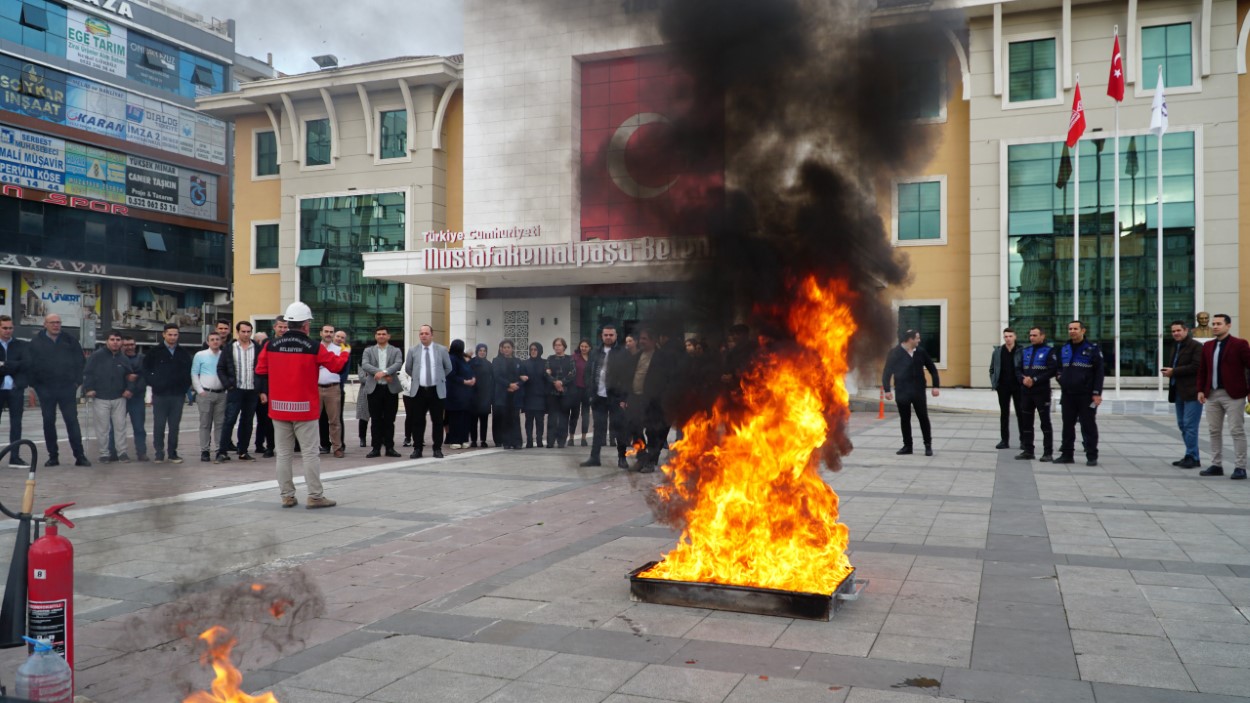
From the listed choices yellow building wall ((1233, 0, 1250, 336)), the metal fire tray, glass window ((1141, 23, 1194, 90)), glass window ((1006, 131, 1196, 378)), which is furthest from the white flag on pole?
the metal fire tray

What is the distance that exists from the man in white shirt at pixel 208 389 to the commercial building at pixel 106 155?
6.06 metres

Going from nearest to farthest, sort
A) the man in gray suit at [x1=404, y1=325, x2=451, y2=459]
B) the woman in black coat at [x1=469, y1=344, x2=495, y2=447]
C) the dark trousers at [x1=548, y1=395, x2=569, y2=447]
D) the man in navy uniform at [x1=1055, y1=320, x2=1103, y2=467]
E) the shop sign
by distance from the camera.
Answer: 1. the shop sign
2. the man in navy uniform at [x1=1055, y1=320, x2=1103, y2=467]
3. the man in gray suit at [x1=404, y1=325, x2=451, y2=459]
4. the woman in black coat at [x1=469, y1=344, x2=495, y2=447]
5. the dark trousers at [x1=548, y1=395, x2=569, y2=447]

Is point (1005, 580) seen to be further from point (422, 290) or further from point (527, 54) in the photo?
point (422, 290)

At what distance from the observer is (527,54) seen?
134 inches

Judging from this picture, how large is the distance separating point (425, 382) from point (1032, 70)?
20.5 m

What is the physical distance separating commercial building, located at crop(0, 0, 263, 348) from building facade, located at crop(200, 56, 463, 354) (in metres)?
0.25

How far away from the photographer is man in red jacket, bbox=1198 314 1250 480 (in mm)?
8812

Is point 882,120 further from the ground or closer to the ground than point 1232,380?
further from the ground

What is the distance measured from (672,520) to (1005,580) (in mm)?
1948

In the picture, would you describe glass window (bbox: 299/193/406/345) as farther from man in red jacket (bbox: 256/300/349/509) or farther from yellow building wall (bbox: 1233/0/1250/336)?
yellow building wall (bbox: 1233/0/1250/336)

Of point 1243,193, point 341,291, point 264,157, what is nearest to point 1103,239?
point 1243,193

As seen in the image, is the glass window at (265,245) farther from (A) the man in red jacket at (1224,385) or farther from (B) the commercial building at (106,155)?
(A) the man in red jacket at (1224,385)

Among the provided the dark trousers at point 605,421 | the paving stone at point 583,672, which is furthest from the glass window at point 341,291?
the paving stone at point 583,672

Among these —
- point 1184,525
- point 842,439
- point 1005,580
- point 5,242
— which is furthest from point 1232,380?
point 5,242
